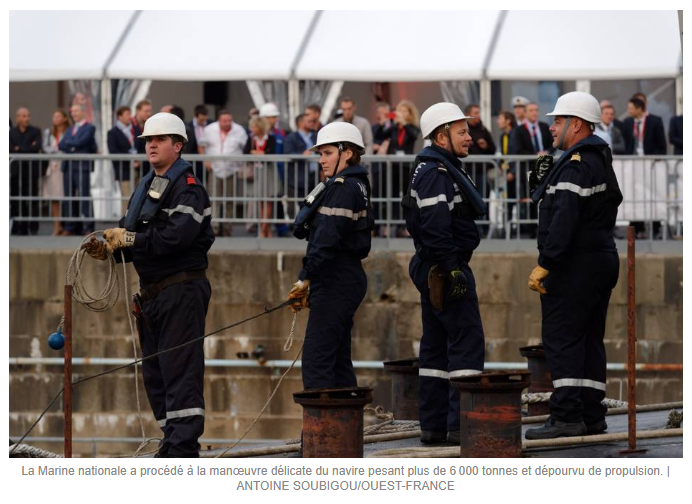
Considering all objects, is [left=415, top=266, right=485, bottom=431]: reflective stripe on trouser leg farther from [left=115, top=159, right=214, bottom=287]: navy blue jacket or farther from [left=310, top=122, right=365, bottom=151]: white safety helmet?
[left=115, top=159, right=214, bottom=287]: navy blue jacket

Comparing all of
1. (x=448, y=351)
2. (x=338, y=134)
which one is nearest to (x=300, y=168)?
(x=338, y=134)

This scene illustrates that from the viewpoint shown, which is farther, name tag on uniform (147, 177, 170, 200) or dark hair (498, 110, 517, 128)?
dark hair (498, 110, 517, 128)

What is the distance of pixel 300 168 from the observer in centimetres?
1930

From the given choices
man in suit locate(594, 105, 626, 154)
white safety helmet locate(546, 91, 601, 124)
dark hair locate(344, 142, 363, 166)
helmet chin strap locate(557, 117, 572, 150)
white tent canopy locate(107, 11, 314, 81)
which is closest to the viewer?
white safety helmet locate(546, 91, 601, 124)

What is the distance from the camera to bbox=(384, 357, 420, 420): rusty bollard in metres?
12.4

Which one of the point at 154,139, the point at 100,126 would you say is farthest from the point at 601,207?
the point at 100,126

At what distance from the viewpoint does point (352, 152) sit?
11.2 meters

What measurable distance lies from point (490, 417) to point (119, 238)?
9.16 ft

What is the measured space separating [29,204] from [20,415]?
2.61 metres

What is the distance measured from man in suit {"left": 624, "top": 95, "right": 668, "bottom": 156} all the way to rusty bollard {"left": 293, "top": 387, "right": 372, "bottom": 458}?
10698 mm

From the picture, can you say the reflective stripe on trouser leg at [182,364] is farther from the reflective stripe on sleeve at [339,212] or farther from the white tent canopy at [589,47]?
the white tent canopy at [589,47]

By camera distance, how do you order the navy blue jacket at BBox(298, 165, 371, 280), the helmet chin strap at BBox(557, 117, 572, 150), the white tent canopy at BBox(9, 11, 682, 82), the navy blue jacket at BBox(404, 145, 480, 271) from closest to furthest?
the navy blue jacket at BBox(404, 145, 480, 271) → the helmet chin strap at BBox(557, 117, 572, 150) → the navy blue jacket at BBox(298, 165, 371, 280) → the white tent canopy at BBox(9, 11, 682, 82)

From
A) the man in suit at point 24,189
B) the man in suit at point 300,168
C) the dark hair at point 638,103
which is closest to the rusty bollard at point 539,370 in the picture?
the man in suit at point 300,168

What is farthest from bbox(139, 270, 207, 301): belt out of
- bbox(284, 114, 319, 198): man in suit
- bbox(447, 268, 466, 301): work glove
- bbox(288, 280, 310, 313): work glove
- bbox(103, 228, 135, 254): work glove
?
bbox(284, 114, 319, 198): man in suit
